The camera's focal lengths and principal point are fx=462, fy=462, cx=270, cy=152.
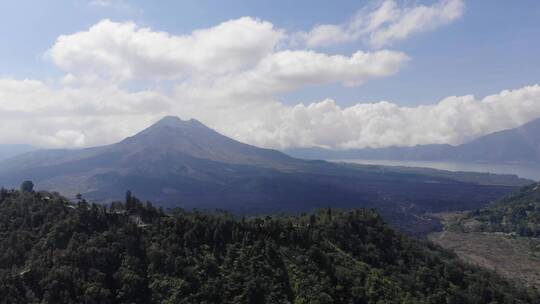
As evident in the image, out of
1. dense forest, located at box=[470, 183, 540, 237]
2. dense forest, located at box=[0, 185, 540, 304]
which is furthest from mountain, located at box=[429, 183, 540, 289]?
dense forest, located at box=[0, 185, 540, 304]

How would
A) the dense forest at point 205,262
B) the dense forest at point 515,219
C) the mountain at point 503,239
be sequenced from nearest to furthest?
1. the dense forest at point 205,262
2. the mountain at point 503,239
3. the dense forest at point 515,219

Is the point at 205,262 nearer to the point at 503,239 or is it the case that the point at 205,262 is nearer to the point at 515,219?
the point at 503,239

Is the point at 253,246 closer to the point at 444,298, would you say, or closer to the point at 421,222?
the point at 444,298

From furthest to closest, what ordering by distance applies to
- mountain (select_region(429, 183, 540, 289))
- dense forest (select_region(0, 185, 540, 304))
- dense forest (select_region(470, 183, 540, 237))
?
dense forest (select_region(470, 183, 540, 237))
mountain (select_region(429, 183, 540, 289))
dense forest (select_region(0, 185, 540, 304))

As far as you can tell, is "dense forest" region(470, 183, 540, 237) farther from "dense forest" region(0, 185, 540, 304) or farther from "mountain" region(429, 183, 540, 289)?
"dense forest" region(0, 185, 540, 304)

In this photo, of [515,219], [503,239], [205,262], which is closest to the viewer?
[205,262]

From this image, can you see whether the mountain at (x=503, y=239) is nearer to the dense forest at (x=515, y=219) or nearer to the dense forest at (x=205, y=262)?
the dense forest at (x=515, y=219)

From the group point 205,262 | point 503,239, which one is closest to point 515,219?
point 503,239

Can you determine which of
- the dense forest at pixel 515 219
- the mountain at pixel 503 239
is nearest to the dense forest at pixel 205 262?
the mountain at pixel 503 239

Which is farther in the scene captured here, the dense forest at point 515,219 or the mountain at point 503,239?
the dense forest at point 515,219

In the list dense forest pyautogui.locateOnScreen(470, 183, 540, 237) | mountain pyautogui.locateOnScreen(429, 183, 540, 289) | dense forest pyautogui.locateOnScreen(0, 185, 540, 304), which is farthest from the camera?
dense forest pyautogui.locateOnScreen(470, 183, 540, 237)
